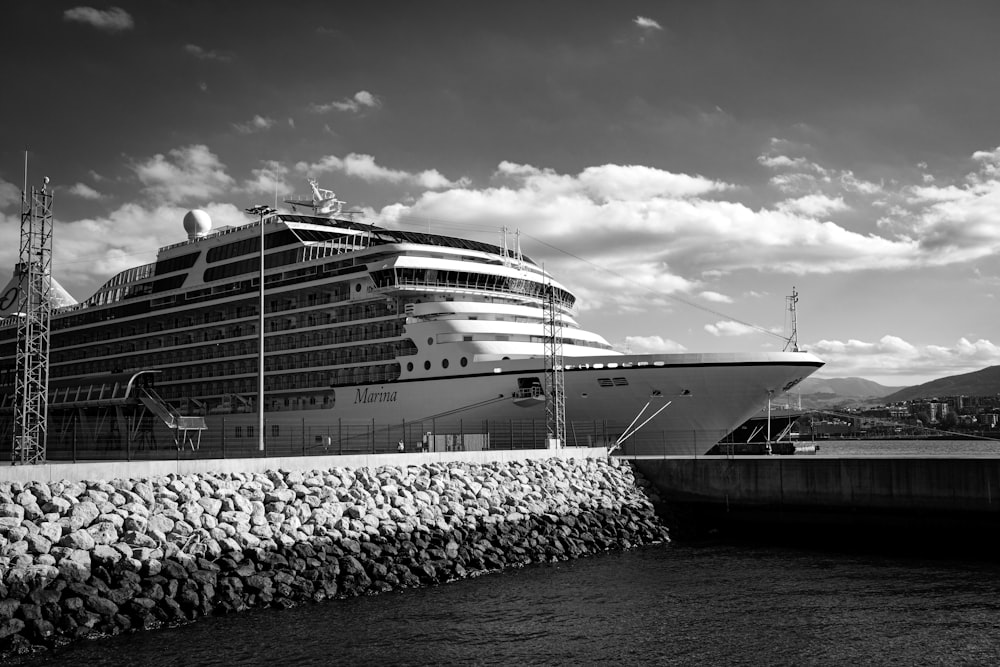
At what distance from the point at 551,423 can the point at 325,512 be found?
15982 mm

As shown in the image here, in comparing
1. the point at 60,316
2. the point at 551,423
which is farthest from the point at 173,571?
the point at 60,316

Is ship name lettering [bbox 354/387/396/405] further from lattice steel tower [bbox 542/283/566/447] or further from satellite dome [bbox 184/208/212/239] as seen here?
satellite dome [bbox 184/208/212/239]

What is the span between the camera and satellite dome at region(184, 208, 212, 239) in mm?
60281

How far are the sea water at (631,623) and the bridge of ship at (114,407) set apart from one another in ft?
118

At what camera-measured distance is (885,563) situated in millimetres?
22422

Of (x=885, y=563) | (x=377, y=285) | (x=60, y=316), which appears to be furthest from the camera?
(x=60, y=316)

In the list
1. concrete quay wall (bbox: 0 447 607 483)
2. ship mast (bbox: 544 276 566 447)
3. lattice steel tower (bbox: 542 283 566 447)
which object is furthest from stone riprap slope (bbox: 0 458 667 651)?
lattice steel tower (bbox: 542 283 566 447)

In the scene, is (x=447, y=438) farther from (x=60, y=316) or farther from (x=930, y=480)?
(x=60, y=316)

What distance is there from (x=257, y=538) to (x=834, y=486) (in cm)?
1755

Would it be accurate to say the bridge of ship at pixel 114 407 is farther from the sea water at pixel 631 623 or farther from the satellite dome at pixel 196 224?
the sea water at pixel 631 623

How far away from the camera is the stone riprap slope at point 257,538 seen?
1534 centimetres

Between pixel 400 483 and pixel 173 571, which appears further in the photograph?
pixel 400 483

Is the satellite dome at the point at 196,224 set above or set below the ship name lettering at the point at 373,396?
above

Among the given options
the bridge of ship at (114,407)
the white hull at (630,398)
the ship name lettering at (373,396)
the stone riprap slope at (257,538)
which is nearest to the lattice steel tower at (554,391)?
the white hull at (630,398)
